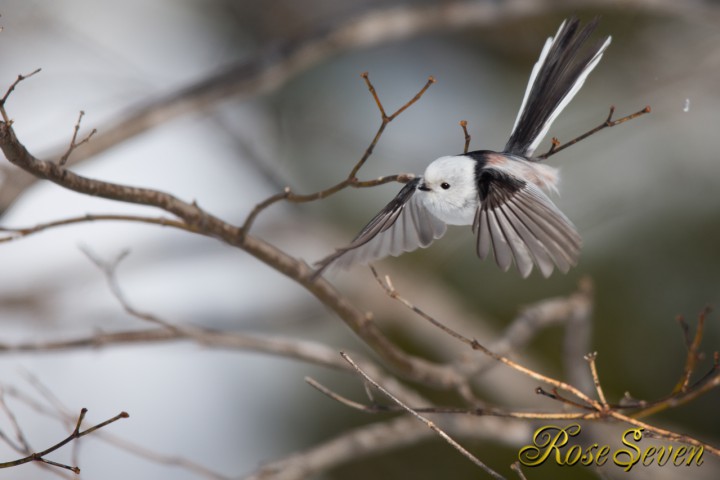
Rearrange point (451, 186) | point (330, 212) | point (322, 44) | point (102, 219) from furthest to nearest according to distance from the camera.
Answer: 1. point (330, 212)
2. point (322, 44)
3. point (102, 219)
4. point (451, 186)

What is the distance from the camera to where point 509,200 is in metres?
0.77

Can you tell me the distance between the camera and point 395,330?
120 inches

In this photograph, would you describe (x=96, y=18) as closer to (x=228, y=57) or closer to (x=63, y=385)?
(x=228, y=57)

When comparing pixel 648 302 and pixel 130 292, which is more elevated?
pixel 130 292

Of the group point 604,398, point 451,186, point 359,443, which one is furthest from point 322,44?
point 604,398

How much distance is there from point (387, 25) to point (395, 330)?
1.43 meters

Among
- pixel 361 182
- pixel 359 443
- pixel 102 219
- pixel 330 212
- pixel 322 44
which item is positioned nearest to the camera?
pixel 361 182

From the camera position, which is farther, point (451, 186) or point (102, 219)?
point (102, 219)

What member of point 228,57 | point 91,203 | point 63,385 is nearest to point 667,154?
point 228,57

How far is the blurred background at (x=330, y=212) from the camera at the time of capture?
8.45ft

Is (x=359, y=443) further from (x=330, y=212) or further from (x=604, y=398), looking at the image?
(x=330, y=212)

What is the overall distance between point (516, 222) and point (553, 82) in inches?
8.5

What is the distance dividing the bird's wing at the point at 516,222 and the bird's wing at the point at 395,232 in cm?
9

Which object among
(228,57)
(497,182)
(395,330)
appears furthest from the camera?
(228,57)
